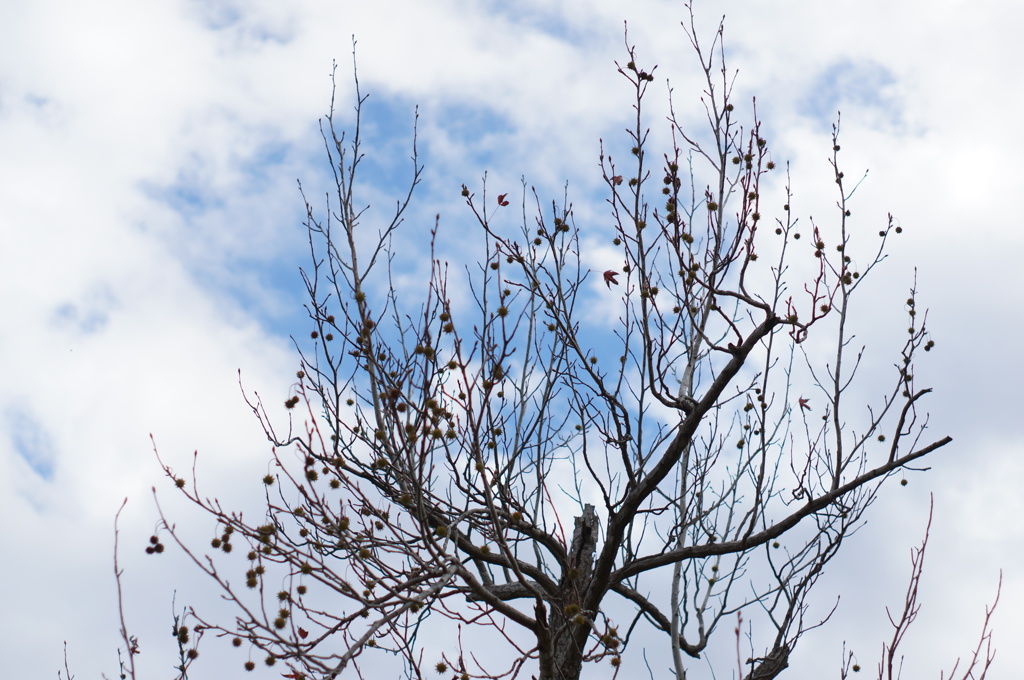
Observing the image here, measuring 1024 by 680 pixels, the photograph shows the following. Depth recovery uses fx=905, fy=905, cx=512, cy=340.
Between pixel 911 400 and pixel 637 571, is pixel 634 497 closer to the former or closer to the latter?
pixel 637 571

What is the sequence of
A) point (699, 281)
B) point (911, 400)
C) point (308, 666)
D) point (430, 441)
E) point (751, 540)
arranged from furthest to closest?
point (911, 400) < point (751, 540) < point (699, 281) < point (430, 441) < point (308, 666)

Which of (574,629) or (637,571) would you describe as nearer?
(574,629)

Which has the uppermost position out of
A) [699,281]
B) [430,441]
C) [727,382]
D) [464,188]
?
[464,188]

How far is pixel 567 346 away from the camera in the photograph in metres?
6.11

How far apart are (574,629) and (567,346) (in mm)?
1820

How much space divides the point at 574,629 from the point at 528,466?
138 centimetres

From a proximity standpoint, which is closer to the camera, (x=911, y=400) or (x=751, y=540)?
(x=751, y=540)

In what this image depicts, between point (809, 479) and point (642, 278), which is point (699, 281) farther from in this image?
point (809, 479)

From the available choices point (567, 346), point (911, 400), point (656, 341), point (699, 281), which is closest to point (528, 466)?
point (567, 346)

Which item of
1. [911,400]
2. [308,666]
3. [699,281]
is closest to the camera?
[308,666]

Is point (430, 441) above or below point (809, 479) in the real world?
below

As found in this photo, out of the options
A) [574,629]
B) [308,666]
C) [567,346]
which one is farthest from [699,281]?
[308,666]

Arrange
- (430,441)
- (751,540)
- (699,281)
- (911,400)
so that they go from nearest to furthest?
(430,441)
(699,281)
(751,540)
(911,400)

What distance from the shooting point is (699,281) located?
17.7 ft
